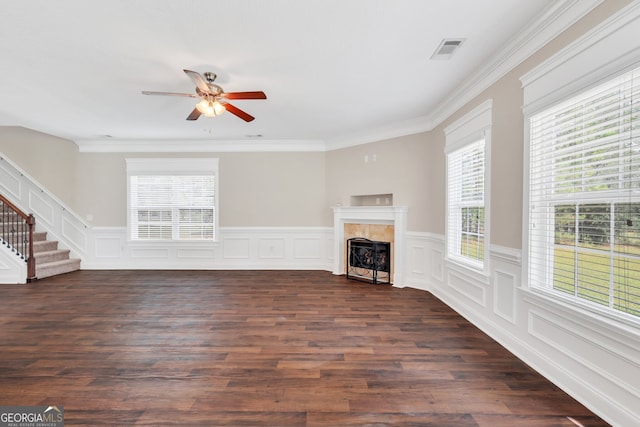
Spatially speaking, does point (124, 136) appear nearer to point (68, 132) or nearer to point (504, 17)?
point (68, 132)

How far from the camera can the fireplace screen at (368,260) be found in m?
4.80

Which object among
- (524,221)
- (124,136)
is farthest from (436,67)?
(124,136)

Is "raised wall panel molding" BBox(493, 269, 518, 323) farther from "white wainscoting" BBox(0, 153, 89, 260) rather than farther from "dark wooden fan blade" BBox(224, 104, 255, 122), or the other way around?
"white wainscoting" BBox(0, 153, 89, 260)

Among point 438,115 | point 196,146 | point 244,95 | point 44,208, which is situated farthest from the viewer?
point 196,146

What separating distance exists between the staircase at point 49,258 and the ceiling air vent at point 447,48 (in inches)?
279

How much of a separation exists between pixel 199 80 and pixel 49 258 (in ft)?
17.9

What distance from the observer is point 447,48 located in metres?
2.49

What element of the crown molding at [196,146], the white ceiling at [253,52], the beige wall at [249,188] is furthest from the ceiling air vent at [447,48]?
the beige wall at [249,188]

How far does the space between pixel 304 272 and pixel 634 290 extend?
455 cm

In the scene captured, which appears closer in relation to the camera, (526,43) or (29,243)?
(526,43)

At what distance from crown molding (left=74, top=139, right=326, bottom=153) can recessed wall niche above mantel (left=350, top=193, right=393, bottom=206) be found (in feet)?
4.28

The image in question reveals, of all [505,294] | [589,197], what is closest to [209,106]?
[589,197]

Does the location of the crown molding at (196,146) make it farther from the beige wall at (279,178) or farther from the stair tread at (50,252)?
the stair tread at (50,252)

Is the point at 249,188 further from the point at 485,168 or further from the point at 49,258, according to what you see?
the point at 485,168
